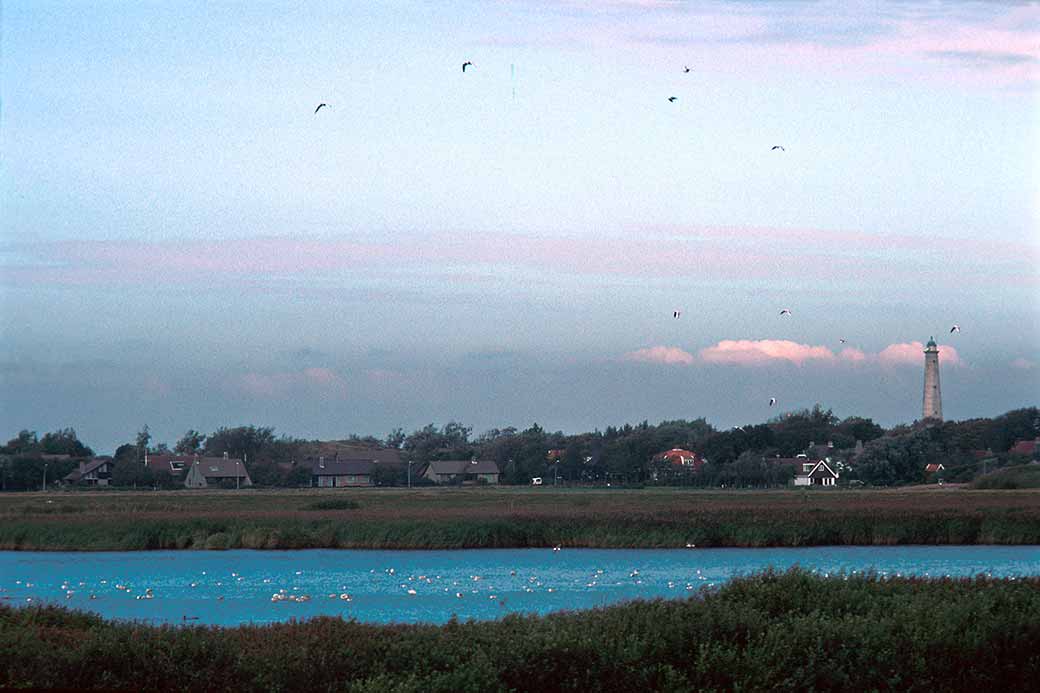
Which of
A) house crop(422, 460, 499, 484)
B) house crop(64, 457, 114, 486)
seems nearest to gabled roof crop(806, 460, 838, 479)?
house crop(422, 460, 499, 484)

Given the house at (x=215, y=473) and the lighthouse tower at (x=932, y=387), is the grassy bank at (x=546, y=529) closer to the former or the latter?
the house at (x=215, y=473)

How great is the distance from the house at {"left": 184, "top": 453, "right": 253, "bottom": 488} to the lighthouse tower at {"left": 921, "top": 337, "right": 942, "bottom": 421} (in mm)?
95069

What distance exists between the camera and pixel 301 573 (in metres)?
43.6

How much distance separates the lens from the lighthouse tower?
18675cm

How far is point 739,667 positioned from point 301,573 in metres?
30.4

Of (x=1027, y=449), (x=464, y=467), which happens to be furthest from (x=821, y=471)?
(x=464, y=467)

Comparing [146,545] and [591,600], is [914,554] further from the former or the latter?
[146,545]

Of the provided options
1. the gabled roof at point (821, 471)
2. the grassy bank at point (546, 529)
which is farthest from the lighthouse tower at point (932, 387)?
the grassy bank at point (546, 529)

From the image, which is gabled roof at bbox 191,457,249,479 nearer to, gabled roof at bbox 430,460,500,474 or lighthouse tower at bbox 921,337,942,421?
gabled roof at bbox 430,460,500,474

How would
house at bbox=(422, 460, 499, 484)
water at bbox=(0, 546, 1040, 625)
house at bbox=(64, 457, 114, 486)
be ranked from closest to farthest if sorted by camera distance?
water at bbox=(0, 546, 1040, 625) < house at bbox=(64, 457, 114, 486) < house at bbox=(422, 460, 499, 484)

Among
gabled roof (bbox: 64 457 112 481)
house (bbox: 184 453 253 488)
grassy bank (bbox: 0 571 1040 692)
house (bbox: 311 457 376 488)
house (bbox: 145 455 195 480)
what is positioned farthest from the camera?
house (bbox: 311 457 376 488)

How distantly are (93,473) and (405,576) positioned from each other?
315ft

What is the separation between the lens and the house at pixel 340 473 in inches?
5620

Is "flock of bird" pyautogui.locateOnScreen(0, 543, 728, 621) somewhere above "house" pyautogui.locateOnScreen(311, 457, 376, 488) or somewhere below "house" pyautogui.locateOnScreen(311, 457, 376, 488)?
below
